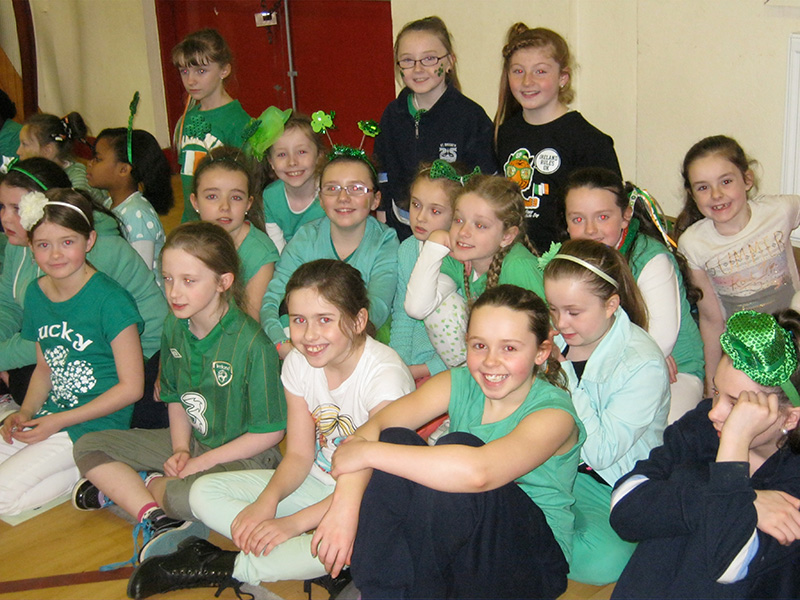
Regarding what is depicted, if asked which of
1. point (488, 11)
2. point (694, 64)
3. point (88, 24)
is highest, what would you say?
point (88, 24)

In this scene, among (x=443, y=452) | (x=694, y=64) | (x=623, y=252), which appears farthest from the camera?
(x=694, y=64)

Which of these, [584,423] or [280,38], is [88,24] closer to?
[280,38]

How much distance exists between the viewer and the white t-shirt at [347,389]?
2164mm

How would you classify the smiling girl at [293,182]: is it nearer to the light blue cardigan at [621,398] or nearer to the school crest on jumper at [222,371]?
the school crest on jumper at [222,371]

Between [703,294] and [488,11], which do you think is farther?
[488,11]

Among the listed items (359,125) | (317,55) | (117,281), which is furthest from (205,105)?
(317,55)

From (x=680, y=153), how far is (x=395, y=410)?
2.31m

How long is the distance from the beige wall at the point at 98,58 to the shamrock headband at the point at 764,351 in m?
6.94

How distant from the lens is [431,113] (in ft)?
10.7

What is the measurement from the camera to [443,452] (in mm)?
1689

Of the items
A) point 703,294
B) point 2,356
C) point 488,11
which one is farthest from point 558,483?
point 488,11

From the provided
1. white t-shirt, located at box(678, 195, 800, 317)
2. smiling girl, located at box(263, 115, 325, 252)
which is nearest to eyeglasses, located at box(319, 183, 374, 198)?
smiling girl, located at box(263, 115, 325, 252)

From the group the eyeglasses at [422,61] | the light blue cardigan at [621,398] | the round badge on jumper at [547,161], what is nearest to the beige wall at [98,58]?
the eyeglasses at [422,61]

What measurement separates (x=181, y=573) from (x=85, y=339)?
93 centimetres
